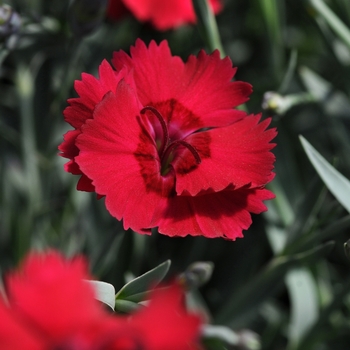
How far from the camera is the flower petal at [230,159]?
2.15 feet

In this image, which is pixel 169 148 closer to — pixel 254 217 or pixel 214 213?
pixel 214 213

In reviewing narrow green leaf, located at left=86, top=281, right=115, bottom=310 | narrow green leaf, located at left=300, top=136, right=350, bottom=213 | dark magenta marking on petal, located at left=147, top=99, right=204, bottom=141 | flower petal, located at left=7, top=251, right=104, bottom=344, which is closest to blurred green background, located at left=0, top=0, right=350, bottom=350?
narrow green leaf, located at left=300, top=136, right=350, bottom=213

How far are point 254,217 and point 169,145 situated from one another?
0.60 metres

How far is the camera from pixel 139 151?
0.68 metres

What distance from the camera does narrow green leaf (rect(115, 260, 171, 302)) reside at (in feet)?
2.13

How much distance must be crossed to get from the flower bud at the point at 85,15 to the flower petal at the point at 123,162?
0.86ft

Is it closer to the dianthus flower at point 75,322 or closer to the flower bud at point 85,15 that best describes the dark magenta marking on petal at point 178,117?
the flower bud at point 85,15

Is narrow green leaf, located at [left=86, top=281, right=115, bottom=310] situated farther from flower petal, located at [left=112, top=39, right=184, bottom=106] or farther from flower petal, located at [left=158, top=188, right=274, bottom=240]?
flower petal, located at [left=112, top=39, right=184, bottom=106]

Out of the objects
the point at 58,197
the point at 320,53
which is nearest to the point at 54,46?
the point at 58,197

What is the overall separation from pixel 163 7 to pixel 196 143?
49cm

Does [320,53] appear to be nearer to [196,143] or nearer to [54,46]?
[54,46]

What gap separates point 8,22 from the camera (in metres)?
0.85

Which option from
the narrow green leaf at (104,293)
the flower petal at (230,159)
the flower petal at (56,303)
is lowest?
the narrow green leaf at (104,293)

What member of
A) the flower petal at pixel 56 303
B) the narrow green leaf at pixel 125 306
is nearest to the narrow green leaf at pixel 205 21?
the narrow green leaf at pixel 125 306
